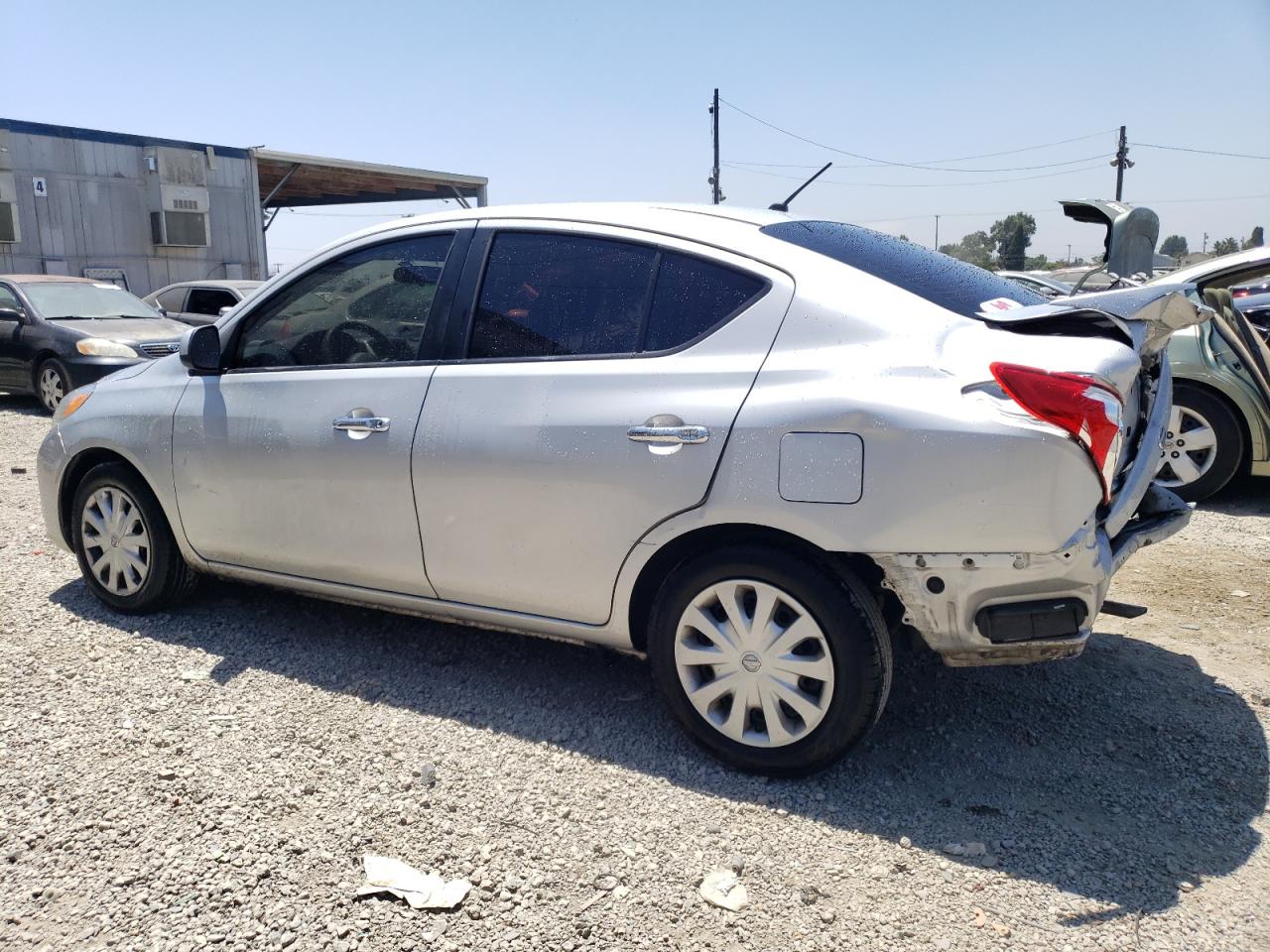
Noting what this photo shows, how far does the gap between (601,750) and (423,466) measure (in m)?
1.15

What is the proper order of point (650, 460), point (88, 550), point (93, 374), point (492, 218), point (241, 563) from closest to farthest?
1. point (650, 460)
2. point (492, 218)
3. point (241, 563)
4. point (88, 550)
5. point (93, 374)

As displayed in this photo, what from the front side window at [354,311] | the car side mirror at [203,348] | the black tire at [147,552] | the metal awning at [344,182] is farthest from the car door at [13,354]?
the metal awning at [344,182]

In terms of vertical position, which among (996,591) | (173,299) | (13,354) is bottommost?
(996,591)

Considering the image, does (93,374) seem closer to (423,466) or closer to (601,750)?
(423,466)

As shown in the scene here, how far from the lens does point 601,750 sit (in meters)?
3.31

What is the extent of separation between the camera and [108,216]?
70.3 ft

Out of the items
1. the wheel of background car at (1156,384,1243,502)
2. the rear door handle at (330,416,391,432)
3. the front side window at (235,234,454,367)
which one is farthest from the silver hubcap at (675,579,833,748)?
the wheel of background car at (1156,384,1243,502)

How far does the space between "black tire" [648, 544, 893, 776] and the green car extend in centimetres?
410

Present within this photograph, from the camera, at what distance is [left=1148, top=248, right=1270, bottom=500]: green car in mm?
6145

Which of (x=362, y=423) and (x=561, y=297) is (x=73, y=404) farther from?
(x=561, y=297)

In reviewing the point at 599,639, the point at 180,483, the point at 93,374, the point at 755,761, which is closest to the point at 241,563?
the point at 180,483

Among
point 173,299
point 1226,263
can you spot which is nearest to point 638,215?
point 1226,263

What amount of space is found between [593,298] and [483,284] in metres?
0.47

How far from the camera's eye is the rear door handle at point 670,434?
2.99 m
